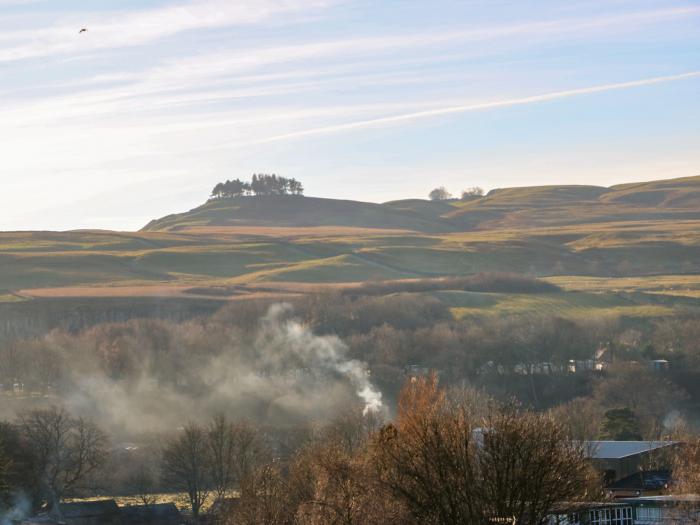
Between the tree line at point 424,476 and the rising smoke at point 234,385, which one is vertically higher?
the tree line at point 424,476

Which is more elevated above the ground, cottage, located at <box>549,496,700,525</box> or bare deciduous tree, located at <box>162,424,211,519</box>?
cottage, located at <box>549,496,700,525</box>

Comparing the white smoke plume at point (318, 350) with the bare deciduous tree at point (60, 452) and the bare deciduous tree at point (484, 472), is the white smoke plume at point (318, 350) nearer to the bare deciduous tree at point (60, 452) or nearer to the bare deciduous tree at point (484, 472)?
the bare deciduous tree at point (60, 452)

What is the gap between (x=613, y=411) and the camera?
10244 centimetres

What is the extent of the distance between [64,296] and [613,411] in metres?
103

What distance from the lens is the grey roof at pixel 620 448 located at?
8181cm

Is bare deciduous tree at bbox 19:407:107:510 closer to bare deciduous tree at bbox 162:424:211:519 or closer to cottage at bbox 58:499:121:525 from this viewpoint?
cottage at bbox 58:499:121:525

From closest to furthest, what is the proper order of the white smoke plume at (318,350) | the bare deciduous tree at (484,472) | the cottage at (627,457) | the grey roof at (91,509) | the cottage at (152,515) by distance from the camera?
the bare deciduous tree at (484,472)
the cottage at (627,457)
the cottage at (152,515)
the grey roof at (91,509)
the white smoke plume at (318,350)

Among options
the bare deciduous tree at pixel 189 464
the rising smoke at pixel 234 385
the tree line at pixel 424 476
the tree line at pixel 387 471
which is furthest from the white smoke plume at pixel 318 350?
the tree line at pixel 424 476

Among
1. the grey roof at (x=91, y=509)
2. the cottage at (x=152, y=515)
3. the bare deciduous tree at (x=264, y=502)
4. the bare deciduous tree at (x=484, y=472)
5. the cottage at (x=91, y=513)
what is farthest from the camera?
the grey roof at (x=91, y=509)

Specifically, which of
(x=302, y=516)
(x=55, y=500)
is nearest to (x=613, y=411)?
(x=55, y=500)

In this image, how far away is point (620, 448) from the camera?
8381 centimetres

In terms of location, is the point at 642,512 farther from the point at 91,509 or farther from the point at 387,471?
the point at 91,509

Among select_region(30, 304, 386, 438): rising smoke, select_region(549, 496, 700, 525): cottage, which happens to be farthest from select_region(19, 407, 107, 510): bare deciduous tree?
select_region(549, 496, 700, 525): cottage

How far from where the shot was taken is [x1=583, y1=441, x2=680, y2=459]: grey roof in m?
81.8
